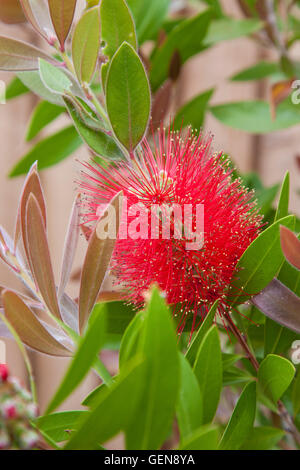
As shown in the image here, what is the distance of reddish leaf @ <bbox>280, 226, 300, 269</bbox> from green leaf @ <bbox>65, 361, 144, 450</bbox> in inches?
5.6

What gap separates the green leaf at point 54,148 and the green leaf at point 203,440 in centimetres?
49

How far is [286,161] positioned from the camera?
3.80 feet

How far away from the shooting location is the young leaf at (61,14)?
16.3 inches

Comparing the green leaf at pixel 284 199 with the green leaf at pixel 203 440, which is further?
the green leaf at pixel 284 199

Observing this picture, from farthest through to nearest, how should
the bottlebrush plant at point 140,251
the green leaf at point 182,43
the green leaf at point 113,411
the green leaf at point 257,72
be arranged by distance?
the green leaf at point 257,72 → the green leaf at point 182,43 → the bottlebrush plant at point 140,251 → the green leaf at point 113,411

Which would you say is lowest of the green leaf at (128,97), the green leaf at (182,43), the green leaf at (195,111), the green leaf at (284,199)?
the green leaf at (284,199)

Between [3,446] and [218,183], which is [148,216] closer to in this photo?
[218,183]

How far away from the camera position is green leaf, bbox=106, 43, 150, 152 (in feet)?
1.25

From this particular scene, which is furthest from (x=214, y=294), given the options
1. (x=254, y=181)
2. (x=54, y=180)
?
(x=54, y=180)

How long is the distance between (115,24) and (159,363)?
0.95 feet

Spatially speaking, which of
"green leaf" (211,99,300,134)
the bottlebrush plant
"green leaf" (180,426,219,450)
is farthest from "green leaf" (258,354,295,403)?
"green leaf" (211,99,300,134)

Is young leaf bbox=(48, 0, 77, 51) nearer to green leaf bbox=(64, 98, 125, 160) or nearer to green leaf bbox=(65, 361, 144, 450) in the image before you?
green leaf bbox=(64, 98, 125, 160)

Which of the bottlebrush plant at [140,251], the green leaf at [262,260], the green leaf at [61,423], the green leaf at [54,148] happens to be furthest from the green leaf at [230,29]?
the green leaf at [61,423]

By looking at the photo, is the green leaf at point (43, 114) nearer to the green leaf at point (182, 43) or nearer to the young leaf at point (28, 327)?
the green leaf at point (182, 43)
